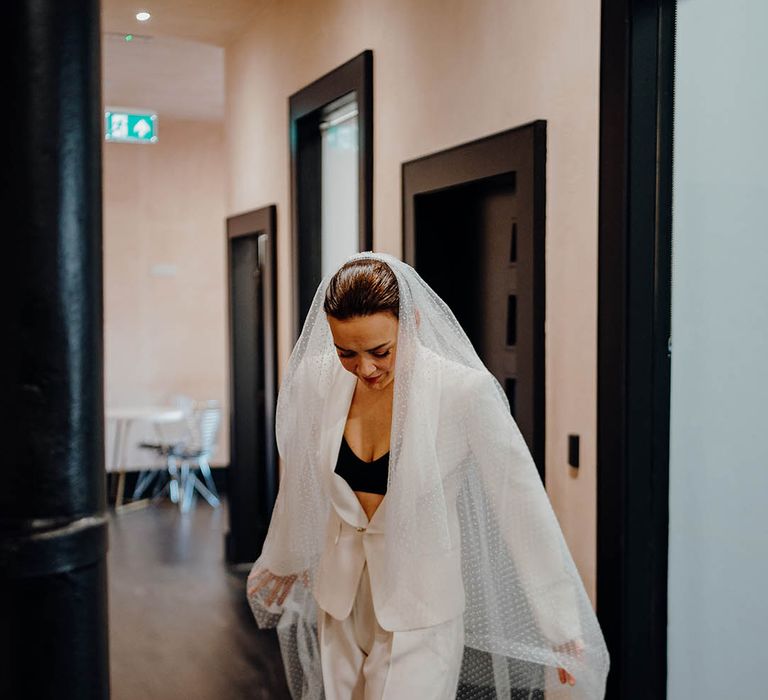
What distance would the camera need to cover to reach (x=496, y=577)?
2303 mm

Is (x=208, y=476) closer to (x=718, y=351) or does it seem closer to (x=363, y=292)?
(x=718, y=351)

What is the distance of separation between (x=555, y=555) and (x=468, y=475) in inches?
10.2

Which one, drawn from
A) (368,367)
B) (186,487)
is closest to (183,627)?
(368,367)

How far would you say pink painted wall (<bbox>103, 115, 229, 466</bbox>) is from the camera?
9578mm

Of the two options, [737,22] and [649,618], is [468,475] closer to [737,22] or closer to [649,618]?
[649,618]

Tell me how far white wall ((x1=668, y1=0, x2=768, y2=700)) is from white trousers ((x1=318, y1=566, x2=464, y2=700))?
0.94 m

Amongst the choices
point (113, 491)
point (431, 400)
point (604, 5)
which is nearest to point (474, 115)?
point (604, 5)

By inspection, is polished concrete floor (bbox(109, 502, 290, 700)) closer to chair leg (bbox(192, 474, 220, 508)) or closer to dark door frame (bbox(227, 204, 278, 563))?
dark door frame (bbox(227, 204, 278, 563))

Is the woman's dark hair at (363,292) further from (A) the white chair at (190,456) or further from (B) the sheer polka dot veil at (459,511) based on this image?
(A) the white chair at (190,456)

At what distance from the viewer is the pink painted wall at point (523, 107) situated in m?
2.93

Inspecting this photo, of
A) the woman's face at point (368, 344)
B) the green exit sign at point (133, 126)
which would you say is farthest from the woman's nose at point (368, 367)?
the green exit sign at point (133, 126)

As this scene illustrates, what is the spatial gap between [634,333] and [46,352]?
1964mm

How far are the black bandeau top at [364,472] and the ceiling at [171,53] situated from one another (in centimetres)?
236

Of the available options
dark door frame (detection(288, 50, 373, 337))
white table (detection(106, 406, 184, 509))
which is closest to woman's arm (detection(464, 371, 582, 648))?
dark door frame (detection(288, 50, 373, 337))
